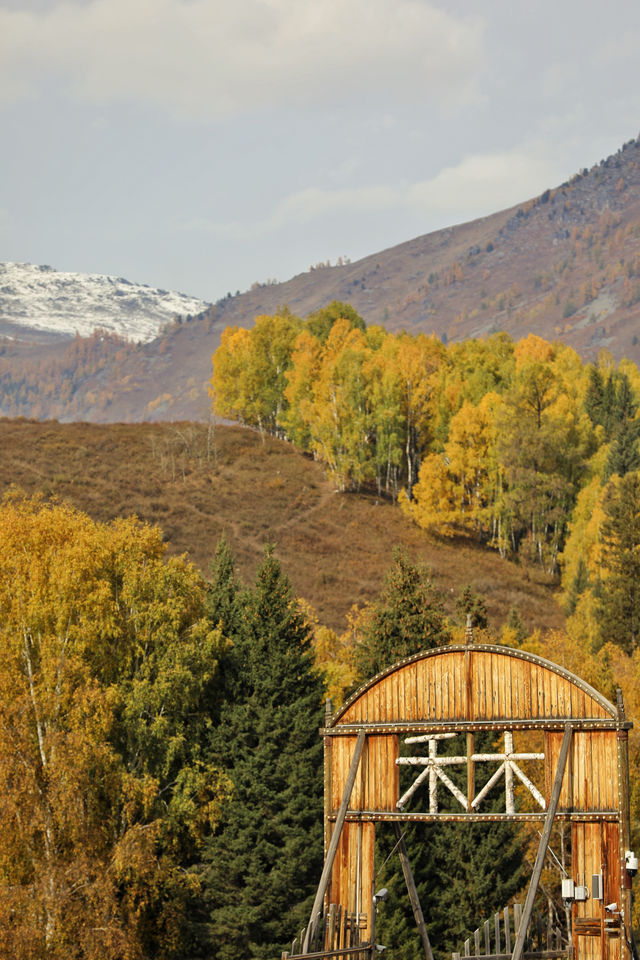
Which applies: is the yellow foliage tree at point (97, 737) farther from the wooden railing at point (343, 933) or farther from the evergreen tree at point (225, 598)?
the wooden railing at point (343, 933)

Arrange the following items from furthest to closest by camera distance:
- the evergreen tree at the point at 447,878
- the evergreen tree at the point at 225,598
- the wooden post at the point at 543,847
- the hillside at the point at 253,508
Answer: the hillside at the point at 253,508
the evergreen tree at the point at 225,598
the evergreen tree at the point at 447,878
the wooden post at the point at 543,847

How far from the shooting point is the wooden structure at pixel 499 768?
19812mm

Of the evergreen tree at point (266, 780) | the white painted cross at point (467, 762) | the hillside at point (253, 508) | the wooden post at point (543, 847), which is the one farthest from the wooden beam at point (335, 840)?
the hillside at point (253, 508)

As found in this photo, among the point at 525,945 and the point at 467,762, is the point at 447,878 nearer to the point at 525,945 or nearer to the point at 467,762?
the point at 525,945

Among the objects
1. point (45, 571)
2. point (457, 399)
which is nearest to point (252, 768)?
point (45, 571)

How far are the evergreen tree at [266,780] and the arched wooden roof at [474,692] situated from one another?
9.90m

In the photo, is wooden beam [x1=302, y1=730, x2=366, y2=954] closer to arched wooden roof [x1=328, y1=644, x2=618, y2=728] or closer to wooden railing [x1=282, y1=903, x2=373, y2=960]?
wooden railing [x1=282, y1=903, x2=373, y2=960]

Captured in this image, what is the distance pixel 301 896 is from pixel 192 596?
9027 mm

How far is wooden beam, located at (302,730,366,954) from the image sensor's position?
64.2 ft

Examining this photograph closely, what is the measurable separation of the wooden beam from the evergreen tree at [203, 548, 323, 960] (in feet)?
30.8

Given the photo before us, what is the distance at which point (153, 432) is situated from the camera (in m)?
97.1

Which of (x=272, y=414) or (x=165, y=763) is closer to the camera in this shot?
(x=165, y=763)

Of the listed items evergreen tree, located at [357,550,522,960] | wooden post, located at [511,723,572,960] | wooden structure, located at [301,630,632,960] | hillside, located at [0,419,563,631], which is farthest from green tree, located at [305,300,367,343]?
wooden post, located at [511,723,572,960]

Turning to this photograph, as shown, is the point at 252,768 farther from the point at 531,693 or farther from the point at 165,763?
the point at 531,693
